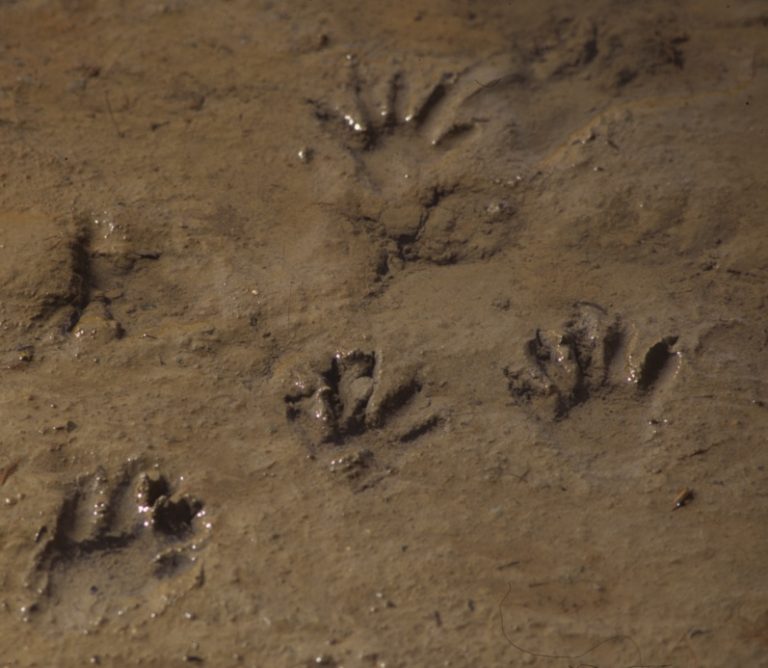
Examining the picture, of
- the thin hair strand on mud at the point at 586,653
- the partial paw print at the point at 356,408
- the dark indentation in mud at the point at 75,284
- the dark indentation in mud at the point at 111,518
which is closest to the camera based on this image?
the thin hair strand on mud at the point at 586,653

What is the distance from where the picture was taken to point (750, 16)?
11.7 ft

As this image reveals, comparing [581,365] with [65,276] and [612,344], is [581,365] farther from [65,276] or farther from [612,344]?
[65,276]

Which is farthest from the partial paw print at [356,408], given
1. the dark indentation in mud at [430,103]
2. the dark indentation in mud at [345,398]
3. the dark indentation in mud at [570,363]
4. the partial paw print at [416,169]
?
the dark indentation in mud at [430,103]

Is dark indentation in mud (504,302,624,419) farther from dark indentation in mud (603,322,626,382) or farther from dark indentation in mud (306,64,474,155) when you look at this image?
dark indentation in mud (306,64,474,155)

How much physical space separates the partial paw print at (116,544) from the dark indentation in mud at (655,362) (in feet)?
3.59

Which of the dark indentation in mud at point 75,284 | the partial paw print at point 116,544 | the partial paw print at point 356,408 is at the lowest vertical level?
the partial paw print at point 116,544

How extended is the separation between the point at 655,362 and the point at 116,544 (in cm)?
134

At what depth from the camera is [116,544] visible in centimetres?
226

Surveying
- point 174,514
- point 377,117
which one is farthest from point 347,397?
point 377,117

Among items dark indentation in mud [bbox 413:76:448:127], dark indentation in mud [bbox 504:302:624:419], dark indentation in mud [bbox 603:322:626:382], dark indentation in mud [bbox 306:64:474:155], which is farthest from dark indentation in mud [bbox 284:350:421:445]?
dark indentation in mud [bbox 413:76:448:127]

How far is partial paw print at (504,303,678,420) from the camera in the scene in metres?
2.55

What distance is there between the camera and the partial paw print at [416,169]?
2.90 meters

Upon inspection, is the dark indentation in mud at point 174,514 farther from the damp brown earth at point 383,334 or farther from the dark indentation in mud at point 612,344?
the dark indentation in mud at point 612,344

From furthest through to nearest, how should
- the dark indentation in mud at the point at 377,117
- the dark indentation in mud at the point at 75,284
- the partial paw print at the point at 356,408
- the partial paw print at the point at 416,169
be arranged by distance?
the dark indentation in mud at the point at 377,117 < the partial paw print at the point at 416,169 < the dark indentation in mud at the point at 75,284 < the partial paw print at the point at 356,408
